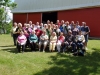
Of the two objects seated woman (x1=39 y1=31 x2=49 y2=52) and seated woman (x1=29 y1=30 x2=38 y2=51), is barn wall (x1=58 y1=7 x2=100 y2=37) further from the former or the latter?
seated woman (x1=29 y1=30 x2=38 y2=51)

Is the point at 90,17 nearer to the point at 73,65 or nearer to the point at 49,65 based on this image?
the point at 73,65

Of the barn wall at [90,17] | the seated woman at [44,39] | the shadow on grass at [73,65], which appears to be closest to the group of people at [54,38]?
the seated woman at [44,39]

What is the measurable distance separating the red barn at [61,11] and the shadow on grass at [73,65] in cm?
886

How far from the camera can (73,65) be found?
10281 millimetres

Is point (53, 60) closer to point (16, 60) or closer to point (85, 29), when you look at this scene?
point (16, 60)

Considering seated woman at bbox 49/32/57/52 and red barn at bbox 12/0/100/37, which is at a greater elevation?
red barn at bbox 12/0/100/37

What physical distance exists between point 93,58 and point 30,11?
1814 centimetres

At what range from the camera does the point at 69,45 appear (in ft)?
41.5

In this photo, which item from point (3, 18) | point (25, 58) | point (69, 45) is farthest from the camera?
point (3, 18)

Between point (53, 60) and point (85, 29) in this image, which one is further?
point (85, 29)

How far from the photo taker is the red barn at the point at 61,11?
20391 mm

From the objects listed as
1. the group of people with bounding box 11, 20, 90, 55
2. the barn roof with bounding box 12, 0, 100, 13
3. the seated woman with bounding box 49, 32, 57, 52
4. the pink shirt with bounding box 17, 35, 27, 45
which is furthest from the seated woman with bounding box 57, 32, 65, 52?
the barn roof with bounding box 12, 0, 100, 13

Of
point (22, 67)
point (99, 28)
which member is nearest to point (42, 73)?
point (22, 67)

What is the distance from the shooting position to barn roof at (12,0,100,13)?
21.0m
